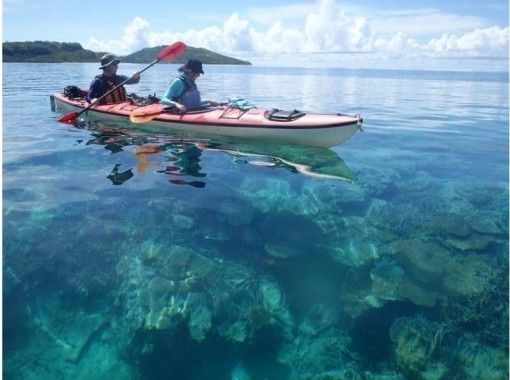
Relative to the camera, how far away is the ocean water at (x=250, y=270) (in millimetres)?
4734

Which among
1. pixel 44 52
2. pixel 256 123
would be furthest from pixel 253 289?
pixel 44 52

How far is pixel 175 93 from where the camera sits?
1295cm

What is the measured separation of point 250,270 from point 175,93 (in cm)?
853

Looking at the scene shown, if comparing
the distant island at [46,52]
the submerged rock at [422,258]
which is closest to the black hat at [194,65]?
the submerged rock at [422,258]

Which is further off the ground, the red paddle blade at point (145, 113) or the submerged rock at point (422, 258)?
the red paddle blade at point (145, 113)

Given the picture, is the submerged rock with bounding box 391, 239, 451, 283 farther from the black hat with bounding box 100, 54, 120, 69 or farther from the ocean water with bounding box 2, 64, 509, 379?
the black hat with bounding box 100, 54, 120, 69

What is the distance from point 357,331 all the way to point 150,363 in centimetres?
259

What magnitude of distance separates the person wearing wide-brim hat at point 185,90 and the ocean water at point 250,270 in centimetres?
262

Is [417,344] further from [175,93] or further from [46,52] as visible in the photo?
[46,52]

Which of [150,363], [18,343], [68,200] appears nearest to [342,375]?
Result: [150,363]

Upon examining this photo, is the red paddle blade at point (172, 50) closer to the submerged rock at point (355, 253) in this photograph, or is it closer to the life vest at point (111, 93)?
the life vest at point (111, 93)

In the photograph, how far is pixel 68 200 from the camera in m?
8.15

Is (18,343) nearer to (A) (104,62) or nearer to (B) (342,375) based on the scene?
(B) (342,375)

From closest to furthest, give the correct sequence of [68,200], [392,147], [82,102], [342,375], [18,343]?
[342,375] → [18,343] → [68,200] → [392,147] → [82,102]
